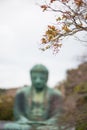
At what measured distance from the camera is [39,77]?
1230 centimetres

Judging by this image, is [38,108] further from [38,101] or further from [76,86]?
[76,86]

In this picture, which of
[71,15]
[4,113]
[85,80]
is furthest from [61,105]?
[71,15]

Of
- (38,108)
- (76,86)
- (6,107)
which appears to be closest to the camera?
(38,108)

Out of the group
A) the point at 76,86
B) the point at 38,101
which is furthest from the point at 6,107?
the point at 76,86

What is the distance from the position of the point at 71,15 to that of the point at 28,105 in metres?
6.48

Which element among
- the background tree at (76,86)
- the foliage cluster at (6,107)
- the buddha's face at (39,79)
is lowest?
the buddha's face at (39,79)

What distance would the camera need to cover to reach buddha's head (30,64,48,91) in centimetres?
1227

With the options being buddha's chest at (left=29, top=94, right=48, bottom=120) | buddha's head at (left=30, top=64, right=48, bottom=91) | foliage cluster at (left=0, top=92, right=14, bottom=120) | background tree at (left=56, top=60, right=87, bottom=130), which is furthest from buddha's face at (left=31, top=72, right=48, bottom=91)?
foliage cluster at (left=0, top=92, right=14, bottom=120)

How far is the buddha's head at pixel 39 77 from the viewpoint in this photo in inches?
483

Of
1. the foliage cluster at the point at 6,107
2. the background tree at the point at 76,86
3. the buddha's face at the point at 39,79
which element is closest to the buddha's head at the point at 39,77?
the buddha's face at the point at 39,79

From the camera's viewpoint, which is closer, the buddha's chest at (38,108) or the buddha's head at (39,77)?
the buddha's chest at (38,108)

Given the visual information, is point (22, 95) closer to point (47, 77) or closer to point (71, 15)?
point (47, 77)

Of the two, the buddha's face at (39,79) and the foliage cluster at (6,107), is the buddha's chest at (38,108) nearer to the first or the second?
the buddha's face at (39,79)

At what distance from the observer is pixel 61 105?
12266mm
